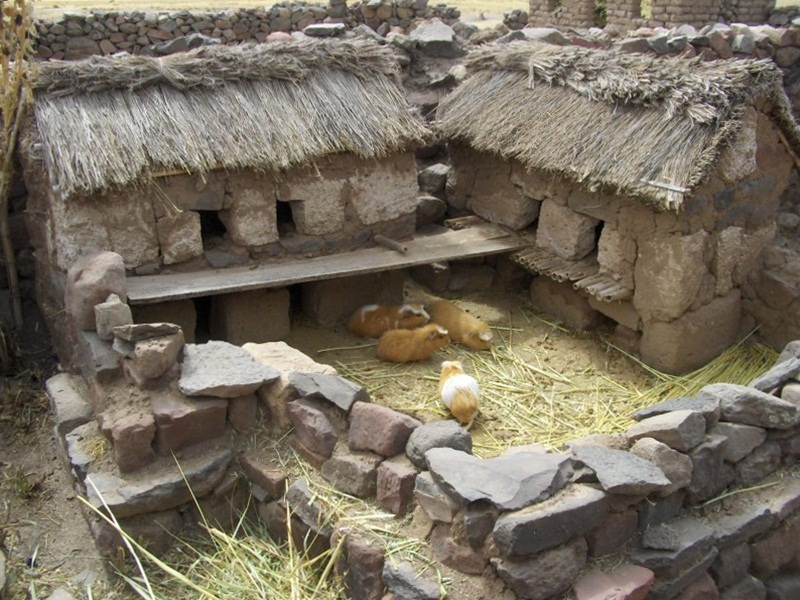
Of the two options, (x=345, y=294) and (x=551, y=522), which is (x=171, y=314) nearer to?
(x=345, y=294)

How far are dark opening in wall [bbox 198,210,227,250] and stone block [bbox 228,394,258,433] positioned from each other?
2087 millimetres

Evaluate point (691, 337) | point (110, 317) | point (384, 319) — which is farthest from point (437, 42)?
point (110, 317)

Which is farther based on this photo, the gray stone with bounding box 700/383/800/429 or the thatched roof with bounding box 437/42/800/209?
the thatched roof with bounding box 437/42/800/209

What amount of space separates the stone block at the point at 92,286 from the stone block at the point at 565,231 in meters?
3.55

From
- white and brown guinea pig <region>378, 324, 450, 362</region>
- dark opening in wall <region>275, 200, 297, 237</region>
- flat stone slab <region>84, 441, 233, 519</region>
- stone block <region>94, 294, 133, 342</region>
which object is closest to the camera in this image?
flat stone slab <region>84, 441, 233, 519</region>

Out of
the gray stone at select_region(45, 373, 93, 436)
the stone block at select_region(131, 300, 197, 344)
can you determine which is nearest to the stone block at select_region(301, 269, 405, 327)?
the stone block at select_region(131, 300, 197, 344)

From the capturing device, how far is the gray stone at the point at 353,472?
4750mm

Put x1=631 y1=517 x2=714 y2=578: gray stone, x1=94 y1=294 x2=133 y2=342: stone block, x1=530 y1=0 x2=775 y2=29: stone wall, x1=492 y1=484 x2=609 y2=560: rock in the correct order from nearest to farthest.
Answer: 1. x1=492 y1=484 x2=609 y2=560: rock
2. x1=631 y1=517 x2=714 y2=578: gray stone
3. x1=94 y1=294 x2=133 y2=342: stone block
4. x1=530 y1=0 x2=775 y2=29: stone wall

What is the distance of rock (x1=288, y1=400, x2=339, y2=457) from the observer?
4938 mm

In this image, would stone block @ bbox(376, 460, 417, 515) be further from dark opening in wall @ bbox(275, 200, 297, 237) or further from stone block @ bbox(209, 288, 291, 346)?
dark opening in wall @ bbox(275, 200, 297, 237)

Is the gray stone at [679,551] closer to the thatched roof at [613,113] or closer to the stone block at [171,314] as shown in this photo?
the thatched roof at [613,113]

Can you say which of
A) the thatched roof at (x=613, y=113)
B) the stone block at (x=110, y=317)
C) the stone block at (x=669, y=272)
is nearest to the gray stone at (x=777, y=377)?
the stone block at (x=669, y=272)

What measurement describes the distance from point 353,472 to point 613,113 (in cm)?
365

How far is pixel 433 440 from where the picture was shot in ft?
15.1
